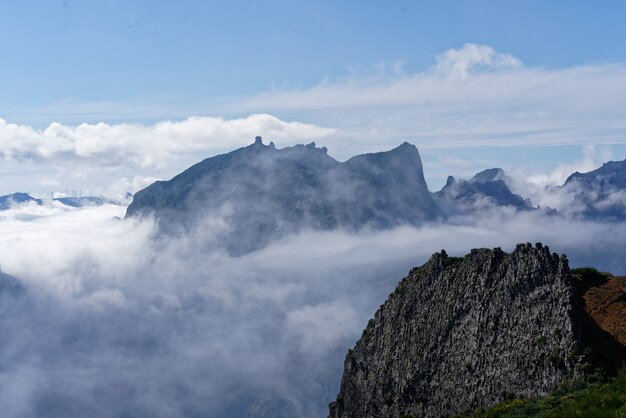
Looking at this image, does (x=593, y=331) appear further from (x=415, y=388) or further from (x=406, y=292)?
(x=406, y=292)

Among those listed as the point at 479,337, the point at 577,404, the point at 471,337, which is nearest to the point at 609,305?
the point at 479,337

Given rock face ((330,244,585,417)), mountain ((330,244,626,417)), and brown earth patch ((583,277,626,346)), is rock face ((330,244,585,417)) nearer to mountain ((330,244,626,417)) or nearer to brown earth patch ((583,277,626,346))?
mountain ((330,244,626,417))

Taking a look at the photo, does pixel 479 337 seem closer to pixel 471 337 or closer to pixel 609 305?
pixel 471 337

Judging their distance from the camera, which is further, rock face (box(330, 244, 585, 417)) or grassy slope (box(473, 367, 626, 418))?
rock face (box(330, 244, 585, 417))

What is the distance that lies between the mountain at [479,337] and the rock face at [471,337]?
0.34 ft

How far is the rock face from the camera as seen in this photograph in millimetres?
62406

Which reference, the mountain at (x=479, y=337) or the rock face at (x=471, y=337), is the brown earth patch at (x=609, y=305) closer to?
the mountain at (x=479, y=337)

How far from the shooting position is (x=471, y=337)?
71750 millimetres

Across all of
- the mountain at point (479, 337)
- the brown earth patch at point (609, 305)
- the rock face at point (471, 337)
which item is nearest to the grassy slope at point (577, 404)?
the mountain at point (479, 337)

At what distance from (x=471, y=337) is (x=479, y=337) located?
1.21 metres

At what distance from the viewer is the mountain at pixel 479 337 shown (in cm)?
6112

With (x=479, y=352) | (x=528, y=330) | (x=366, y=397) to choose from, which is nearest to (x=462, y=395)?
(x=479, y=352)

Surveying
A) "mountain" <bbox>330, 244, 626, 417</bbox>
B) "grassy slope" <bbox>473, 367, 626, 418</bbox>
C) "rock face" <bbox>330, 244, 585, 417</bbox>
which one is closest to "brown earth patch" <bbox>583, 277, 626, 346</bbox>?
"mountain" <bbox>330, 244, 626, 417</bbox>

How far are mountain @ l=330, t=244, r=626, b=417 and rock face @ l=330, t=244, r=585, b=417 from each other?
0.34 ft
